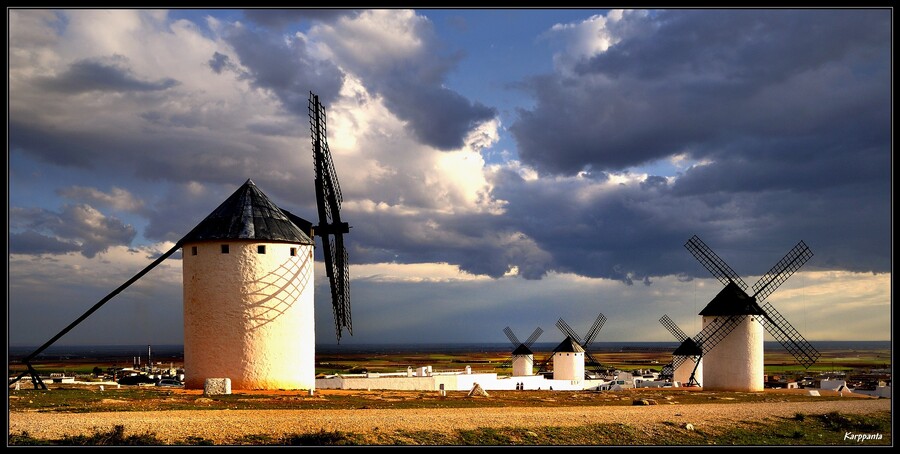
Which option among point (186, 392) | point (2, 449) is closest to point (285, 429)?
point (2, 449)

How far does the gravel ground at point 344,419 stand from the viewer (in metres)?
16.7

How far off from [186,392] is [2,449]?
35.9 ft

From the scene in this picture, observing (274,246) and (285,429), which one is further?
(274,246)

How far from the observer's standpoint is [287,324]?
27719 millimetres

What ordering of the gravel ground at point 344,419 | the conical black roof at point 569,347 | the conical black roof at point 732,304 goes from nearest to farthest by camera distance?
1. the gravel ground at point 344,419
2. the conical black roof at point 732,304
3. the conical black roof at point 569,347

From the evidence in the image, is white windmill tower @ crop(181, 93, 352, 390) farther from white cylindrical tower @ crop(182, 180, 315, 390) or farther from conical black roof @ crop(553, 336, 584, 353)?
conical black roof @ crop(553, 336, 584, 353)

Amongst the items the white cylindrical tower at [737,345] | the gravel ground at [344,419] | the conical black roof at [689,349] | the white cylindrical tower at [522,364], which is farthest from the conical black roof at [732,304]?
the white cylindrical tower at [522,364]

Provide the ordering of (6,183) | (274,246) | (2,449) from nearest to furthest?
1. (2,449)
2. (6,183)
3. (274,246)

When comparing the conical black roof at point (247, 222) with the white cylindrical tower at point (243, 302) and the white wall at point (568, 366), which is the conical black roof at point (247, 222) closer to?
the white cylindrical tower at point (243, 302)

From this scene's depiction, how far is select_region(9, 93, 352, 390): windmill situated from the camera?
2689 cm

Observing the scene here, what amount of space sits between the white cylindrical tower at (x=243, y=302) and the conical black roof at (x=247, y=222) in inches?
1.4

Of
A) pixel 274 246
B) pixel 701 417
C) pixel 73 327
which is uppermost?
pixel 274 246

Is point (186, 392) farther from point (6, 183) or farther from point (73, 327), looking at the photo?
point (6, 183)

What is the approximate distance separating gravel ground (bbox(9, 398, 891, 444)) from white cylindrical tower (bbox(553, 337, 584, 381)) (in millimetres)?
28810
